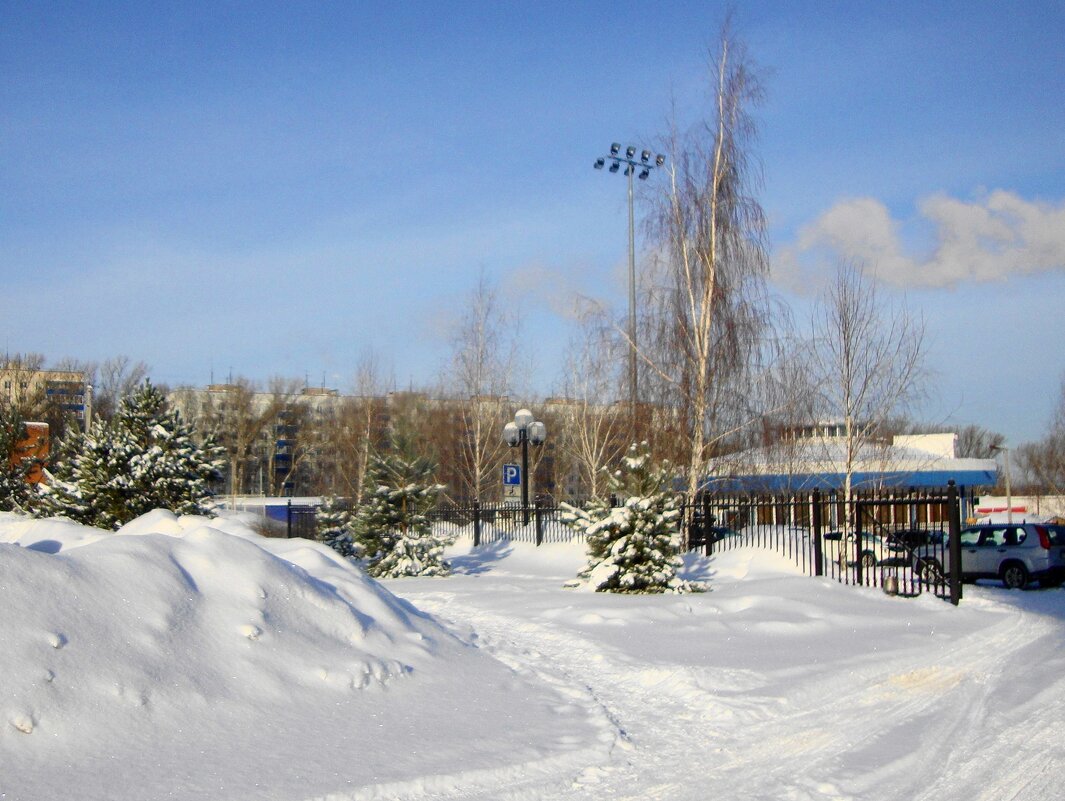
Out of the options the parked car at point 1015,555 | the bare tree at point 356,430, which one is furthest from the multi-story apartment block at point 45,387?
the parked car at point 1015,555

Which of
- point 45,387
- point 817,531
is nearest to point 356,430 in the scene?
point 45,387

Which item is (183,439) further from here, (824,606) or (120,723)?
(120,723)

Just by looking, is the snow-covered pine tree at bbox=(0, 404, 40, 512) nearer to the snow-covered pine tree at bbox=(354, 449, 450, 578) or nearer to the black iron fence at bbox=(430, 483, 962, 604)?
the snow-covered pine tree at bbox=(354, 449, 450, 578)

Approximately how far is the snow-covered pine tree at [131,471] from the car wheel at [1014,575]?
1756 centimetres

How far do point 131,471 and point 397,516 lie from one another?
5.42 m

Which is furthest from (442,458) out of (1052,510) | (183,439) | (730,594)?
(730,594)

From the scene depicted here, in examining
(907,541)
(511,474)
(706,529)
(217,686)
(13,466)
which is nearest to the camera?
(217,686)

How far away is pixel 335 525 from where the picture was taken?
Result: 2652cm

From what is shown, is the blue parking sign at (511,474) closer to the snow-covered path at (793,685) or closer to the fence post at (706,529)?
the fence post at (706,529)

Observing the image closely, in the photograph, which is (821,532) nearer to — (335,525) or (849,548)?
(849,548)

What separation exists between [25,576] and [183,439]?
40.9 feet

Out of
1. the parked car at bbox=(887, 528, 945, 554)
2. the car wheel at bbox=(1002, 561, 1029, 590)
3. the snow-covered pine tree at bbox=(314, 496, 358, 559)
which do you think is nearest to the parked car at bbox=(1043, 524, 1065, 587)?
the car wheel at bbox=(1002, 561, 1029, 590)

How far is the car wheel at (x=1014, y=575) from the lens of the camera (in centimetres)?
2239

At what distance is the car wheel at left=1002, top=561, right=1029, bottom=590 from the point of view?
22.4 metres
